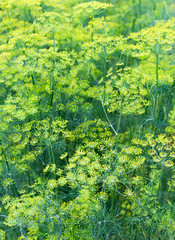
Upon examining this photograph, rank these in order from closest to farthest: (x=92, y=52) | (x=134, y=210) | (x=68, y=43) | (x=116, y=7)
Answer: (x=134, y=210) < (x=92, y=52) < (x=68, y=43) < (x=116, y=7)

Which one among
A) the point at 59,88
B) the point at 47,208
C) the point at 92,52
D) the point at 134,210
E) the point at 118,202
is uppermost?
the point at 92,52

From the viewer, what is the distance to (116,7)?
7.02 meters

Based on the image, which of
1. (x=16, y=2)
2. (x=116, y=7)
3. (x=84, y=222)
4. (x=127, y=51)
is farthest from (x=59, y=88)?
(x=116, y=7)

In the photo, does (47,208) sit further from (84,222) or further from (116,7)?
(116,7)

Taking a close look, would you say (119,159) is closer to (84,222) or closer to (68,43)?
(84,222)

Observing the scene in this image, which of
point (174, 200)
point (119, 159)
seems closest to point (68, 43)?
point (119, 159)

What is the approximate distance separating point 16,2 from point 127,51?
6.89 ft

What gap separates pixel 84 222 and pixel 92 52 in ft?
8.56

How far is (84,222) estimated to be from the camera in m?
3.19

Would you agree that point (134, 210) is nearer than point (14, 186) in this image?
Yes

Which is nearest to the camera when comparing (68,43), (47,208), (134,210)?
(47,208)

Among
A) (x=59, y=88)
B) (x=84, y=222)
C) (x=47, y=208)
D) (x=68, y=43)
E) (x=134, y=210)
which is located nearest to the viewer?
(x=47, y=208)

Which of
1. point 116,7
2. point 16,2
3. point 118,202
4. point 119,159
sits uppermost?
point 116,7

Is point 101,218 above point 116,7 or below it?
below
